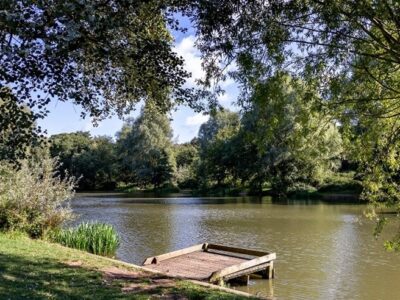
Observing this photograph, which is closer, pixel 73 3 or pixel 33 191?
pixel 73 3

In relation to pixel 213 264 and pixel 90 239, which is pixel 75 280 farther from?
pixel 90 239

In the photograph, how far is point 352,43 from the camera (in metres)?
6.19

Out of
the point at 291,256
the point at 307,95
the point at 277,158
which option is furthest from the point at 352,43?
the point at 277,158

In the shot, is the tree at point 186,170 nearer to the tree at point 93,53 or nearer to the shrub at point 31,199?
the shrub at point 31,199

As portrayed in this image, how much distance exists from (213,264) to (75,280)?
578cm

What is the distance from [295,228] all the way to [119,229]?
863 centimetres

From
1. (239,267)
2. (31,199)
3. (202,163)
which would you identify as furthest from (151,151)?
(239,267)

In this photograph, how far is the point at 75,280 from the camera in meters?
7.82

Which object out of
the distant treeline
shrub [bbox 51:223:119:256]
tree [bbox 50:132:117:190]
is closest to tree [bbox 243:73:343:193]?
shrub [bbox 51:223:119:256]

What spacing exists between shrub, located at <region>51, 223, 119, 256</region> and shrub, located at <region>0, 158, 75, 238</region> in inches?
17.4

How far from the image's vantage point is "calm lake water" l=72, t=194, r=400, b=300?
12.6 meters

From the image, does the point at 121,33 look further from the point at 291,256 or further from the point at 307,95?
the point at 291,256

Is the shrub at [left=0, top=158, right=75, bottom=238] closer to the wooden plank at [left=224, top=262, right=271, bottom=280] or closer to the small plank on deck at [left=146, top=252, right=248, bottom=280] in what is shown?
the small plank on deck at [left=146, top=252, right=248, bottom=280]

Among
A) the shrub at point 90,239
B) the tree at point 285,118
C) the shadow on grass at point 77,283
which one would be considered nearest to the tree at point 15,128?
the shadow on grass at point 77,283
